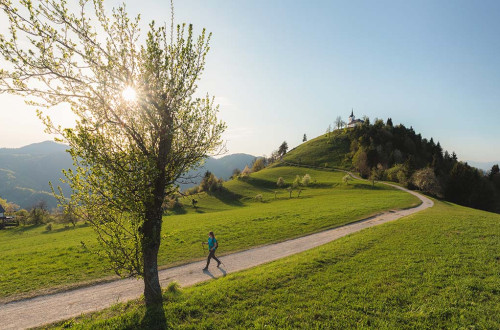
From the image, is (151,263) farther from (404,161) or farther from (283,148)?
(283,148)

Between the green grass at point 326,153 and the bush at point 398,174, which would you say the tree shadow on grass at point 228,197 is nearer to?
the bush at point 398,174

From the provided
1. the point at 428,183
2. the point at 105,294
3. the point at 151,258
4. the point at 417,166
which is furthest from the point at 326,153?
the point at 151,258

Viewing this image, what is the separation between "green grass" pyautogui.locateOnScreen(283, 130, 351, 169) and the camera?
471 feet

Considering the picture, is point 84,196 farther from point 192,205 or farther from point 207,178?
point 207,178

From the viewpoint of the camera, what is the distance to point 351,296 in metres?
12.1

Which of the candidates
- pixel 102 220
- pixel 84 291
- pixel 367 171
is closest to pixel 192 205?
pixel 84 291

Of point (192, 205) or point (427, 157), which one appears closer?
point (192, 205)

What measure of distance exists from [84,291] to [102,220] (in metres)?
8.77

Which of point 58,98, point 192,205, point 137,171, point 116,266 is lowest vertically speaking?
point 192,205

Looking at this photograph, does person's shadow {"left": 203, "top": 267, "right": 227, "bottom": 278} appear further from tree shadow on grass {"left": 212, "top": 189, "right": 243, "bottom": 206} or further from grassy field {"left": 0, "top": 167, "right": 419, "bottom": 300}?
tree shadow on grass {"left": 212, "top": 189, "right": 243, "bottom": 206}

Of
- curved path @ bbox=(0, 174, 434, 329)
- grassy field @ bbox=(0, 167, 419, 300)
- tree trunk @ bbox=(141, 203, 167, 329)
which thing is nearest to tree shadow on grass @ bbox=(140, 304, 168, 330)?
tree trunk @ bbox=(141, 203, 167, 329)

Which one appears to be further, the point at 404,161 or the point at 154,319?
the point at 404,161

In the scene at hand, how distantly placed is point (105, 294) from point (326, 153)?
502ft

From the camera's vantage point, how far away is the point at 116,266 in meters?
12.8
